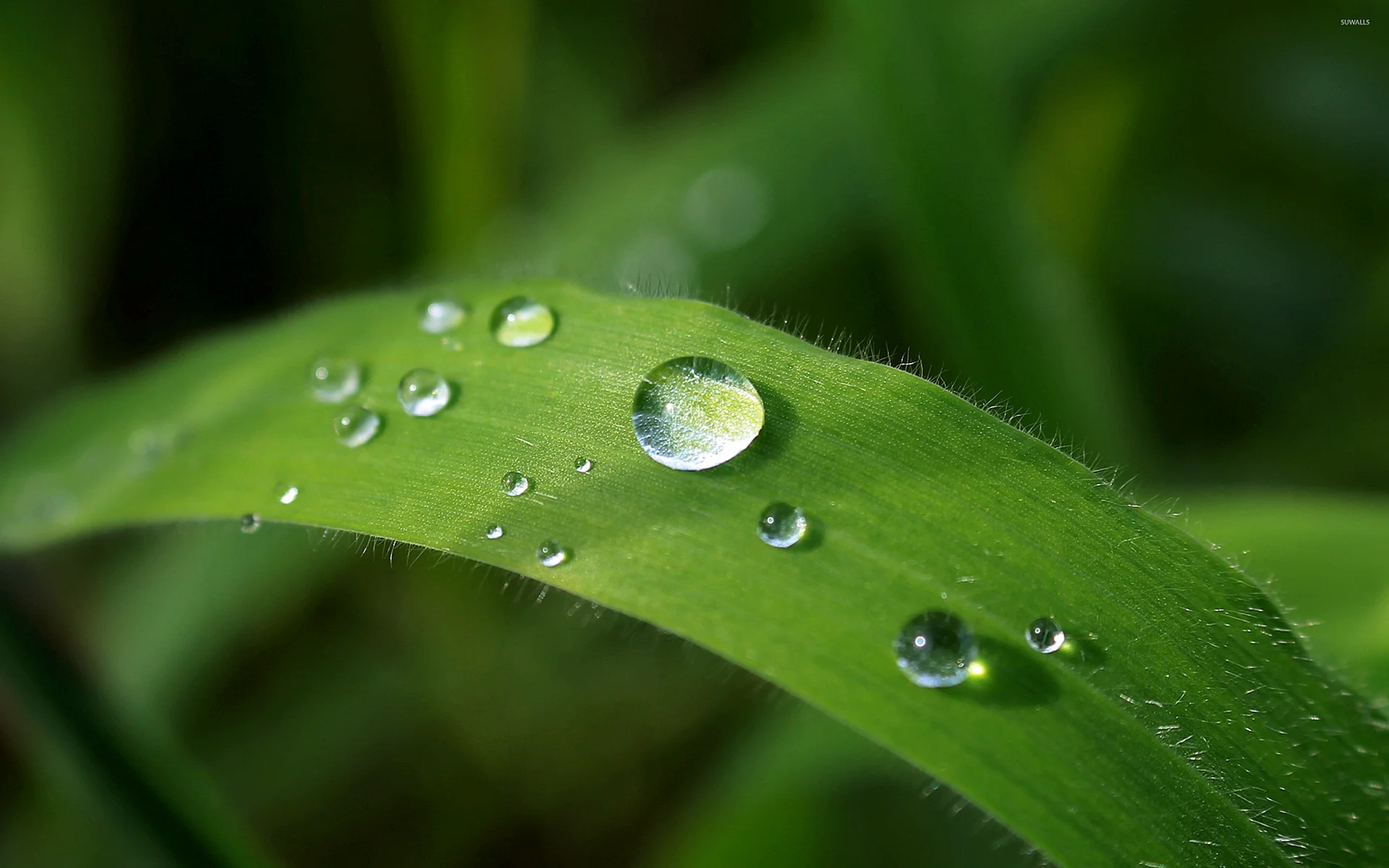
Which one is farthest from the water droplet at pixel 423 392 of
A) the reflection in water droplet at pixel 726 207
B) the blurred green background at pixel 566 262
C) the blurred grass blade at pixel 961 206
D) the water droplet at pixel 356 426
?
the reflection in water droplet at pixel 726 207

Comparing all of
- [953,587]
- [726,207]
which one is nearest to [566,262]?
[726,207]

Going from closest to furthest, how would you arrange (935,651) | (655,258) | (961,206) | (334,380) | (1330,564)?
1. (935,651)
2. (334,380)
3. (1330,564)
4. (961,206)
5. (655,258)

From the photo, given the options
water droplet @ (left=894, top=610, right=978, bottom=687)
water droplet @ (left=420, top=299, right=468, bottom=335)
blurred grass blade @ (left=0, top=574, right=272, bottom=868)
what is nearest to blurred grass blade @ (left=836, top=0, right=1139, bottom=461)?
water droplet @ (left=420, top=299, right=468, bottom=335)

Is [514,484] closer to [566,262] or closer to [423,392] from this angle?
[423,392]

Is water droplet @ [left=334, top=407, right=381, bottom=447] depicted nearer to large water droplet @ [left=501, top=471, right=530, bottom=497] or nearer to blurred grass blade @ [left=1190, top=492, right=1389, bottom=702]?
large water droplet @ [left=501, top=471, right=530, bottom=497]

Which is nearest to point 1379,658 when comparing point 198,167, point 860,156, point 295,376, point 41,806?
point 295,376

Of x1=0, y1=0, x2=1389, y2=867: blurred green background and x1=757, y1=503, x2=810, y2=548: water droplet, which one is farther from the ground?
x1=757, y1=503, x2=810, y2=548: water droplet

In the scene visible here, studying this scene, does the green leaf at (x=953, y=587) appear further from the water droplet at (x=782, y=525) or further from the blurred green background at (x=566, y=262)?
the blurred green background at (x=566, y=262)
